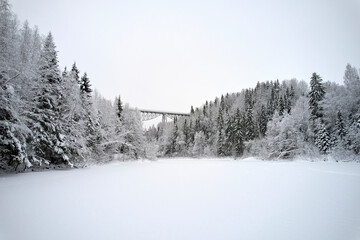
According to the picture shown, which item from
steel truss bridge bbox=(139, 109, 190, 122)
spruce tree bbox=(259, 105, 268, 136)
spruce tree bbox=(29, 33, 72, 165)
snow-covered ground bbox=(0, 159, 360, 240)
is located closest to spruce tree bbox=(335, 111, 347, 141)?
spruce tree bbox=(259, 105, 268, 136)

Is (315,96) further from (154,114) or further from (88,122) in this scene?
(154,114)

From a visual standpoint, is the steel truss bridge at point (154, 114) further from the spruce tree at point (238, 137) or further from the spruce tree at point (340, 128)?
the spruce tree at point (340, 128)

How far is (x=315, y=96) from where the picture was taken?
26.5 meters

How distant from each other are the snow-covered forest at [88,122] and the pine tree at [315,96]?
0.13 m

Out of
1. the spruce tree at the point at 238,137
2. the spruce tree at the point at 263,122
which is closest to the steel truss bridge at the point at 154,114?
the spruce tree at the point at 238,137

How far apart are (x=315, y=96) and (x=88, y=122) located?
30403mm

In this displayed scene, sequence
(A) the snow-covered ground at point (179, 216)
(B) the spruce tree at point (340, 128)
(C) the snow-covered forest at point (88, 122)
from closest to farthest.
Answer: (A) the snow-covered ground at point (179, 216) → (C) the snow-covered forest at point (88, 122) → (B) the spruce tree at point (340, 128)

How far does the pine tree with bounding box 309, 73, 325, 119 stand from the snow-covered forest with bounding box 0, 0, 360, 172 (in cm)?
13

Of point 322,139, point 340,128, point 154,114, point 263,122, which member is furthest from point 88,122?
point 154,114

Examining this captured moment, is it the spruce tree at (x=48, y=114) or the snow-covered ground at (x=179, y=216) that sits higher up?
the spruce tree at (x=48, y=114)

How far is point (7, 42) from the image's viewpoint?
888cm

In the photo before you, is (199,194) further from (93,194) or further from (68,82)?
(68,82)

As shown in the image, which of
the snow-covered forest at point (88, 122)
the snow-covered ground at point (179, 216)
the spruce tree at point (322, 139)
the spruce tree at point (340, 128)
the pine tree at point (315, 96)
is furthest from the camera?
the pine tree at point (315, 96)

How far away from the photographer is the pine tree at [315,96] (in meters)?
26.1
